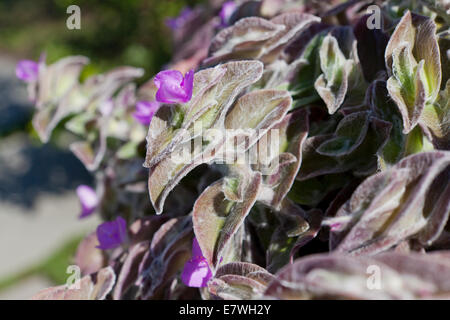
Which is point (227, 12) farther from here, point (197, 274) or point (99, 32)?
point (99, 32)

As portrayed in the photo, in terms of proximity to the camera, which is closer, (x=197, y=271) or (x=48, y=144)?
(x=197, y=271)

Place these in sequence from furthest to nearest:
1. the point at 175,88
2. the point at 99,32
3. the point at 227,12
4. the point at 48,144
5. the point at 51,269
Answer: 1. the point at 99,32
2. the point at 48,144
3. the point at 51,269
4. the point at 227,12
5. the point at 175,88

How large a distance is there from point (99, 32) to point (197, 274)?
3638 mm

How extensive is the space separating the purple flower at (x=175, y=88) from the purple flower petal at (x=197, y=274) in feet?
0.61

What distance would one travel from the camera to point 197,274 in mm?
561

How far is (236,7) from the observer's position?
0.83 meters

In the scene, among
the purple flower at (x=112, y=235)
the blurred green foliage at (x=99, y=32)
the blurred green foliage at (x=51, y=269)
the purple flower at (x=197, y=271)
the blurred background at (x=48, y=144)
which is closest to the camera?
the purple flower at (x=197, y=271)

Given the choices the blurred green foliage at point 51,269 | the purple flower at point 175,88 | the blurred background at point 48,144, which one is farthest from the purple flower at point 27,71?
the blurred green foliage at point 51,269

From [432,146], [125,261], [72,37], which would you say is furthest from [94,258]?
[72,37]

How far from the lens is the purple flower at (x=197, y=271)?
56cm

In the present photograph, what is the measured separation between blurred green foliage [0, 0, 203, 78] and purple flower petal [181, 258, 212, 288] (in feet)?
8.33

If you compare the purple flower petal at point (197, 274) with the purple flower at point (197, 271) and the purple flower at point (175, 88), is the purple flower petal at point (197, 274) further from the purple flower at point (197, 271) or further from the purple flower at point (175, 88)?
the purple flower at point (175, 88)

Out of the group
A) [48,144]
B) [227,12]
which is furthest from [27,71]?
[48,144]
